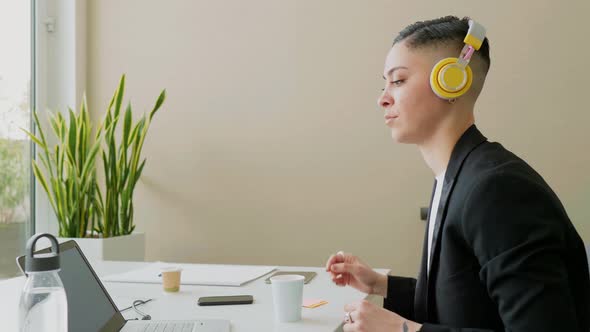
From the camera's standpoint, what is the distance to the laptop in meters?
1.19

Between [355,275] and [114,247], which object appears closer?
[355,275]

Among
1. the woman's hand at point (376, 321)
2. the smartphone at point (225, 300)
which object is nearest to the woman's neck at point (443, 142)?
the woman's hand at point (376, 321)

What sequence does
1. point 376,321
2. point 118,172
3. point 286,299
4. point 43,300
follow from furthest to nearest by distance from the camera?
1. point 118,172
2. point 286,299
3. point 376,321
4. point 43,300

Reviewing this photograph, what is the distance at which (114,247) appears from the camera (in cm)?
276

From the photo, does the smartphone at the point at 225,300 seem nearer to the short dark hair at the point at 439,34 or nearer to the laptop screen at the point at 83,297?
the laptop screen at the point at 83,297

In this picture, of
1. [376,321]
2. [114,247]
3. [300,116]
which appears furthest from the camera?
[300,116]

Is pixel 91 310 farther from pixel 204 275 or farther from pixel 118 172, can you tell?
pixel 118 172

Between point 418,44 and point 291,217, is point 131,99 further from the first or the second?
point 418,44

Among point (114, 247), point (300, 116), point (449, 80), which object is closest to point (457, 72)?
point (449, 80)

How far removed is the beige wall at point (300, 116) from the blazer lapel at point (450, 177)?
61.9 inches

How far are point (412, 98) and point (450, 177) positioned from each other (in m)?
0.21

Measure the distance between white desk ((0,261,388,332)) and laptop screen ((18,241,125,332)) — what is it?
0.16 metres

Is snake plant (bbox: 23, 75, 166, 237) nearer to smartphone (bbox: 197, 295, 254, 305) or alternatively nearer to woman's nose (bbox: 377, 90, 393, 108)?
smartphone (bbox: 197, 295, 254, 305)

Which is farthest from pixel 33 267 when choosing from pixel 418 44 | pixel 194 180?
pixel 194 180
